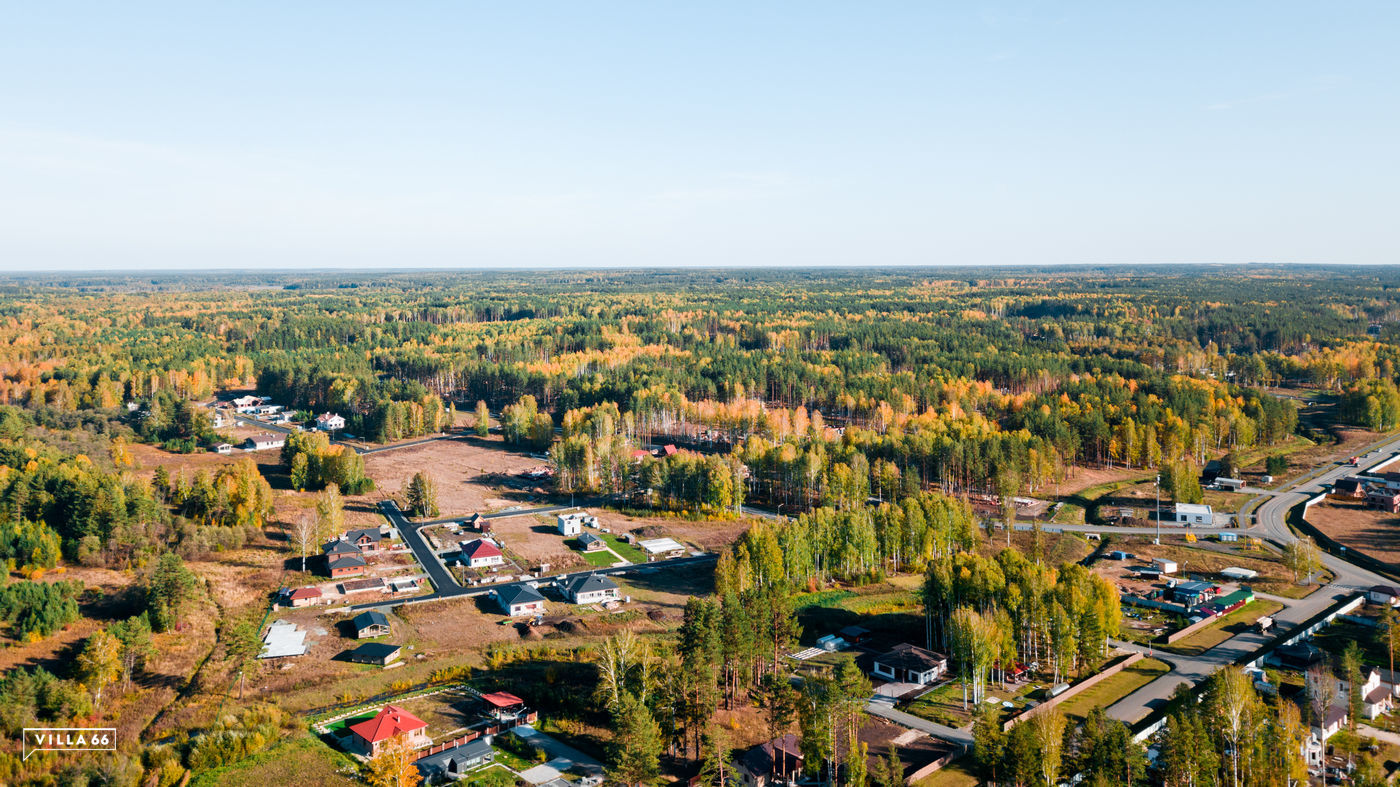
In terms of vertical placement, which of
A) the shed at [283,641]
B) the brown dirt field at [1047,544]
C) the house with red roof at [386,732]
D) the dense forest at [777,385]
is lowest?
the brown dirt field at [1047,544]

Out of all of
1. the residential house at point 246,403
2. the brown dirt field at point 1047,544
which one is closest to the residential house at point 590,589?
the brown dirt field at point 1047,544

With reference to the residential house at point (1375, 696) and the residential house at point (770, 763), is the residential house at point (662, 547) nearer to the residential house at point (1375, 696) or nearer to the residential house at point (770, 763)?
the residential house at point (770, 763)

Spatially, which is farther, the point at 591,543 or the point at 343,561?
the point at 591,543

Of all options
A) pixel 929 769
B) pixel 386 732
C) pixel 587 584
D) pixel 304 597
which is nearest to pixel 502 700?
pixel 386 732

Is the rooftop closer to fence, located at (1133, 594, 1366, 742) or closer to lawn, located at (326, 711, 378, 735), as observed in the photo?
fence, located at (1133, 594, 1366, 742)

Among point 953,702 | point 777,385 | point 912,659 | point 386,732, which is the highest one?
point 777,385

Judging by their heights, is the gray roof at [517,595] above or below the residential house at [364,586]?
→ above

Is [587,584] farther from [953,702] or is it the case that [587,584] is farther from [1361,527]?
[1361,527]
